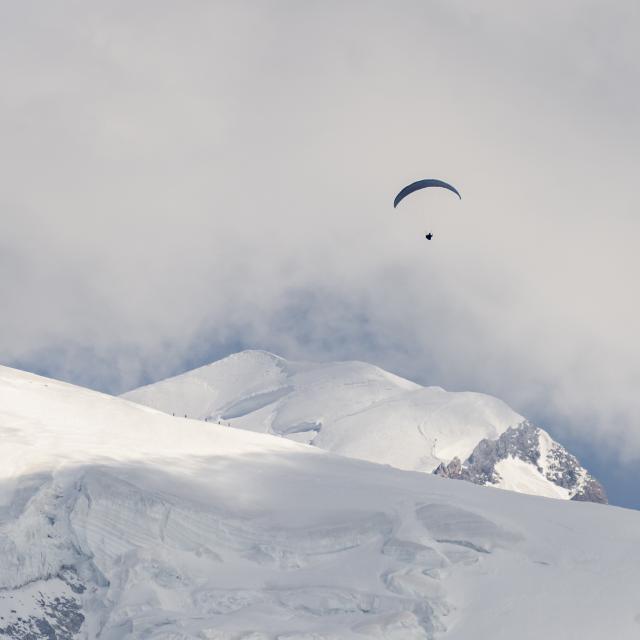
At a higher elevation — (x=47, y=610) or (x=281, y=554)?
(x=281, y=554)

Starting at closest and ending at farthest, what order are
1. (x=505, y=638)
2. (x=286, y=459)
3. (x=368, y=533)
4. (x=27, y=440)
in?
(x=505, y=638), (x=368, y=533), (x=27, y=440), (x=286, y=459)

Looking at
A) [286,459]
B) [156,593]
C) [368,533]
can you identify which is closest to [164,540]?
[156,593]

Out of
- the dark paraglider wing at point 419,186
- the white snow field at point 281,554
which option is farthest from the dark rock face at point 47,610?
the dark paraglider wing at point 419,186

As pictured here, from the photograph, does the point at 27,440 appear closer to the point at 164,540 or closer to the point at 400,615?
the point at 164,540

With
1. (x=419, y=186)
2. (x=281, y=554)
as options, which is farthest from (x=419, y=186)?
(x=281, y=554)

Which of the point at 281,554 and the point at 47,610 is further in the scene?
the point at 281,554

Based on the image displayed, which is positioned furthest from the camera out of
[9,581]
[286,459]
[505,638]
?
[286,459]

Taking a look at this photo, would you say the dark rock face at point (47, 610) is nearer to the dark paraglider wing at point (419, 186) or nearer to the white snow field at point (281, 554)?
the white snow field at point (281, 554)

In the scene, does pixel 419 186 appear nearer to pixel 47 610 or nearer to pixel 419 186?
pixel 419 186
